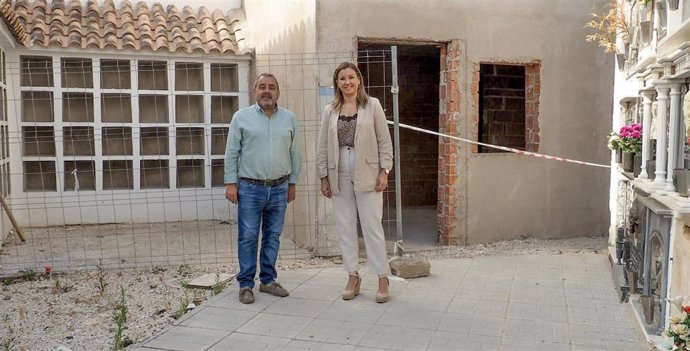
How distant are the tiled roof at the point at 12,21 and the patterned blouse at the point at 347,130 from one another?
4.01 m

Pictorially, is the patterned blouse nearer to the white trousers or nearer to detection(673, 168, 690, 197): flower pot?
the white trousers

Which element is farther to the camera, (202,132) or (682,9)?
(202,132)

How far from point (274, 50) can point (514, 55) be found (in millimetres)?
3053

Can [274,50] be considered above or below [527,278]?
above

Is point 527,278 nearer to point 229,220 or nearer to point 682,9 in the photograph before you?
point 682,9

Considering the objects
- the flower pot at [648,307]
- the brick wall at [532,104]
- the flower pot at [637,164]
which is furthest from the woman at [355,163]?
the brick wall at [532,104]

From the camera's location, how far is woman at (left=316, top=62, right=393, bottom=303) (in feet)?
15.5

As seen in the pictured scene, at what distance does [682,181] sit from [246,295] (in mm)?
3162

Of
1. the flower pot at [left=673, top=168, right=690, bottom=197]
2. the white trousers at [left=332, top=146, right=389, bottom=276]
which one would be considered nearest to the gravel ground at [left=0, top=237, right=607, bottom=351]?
the white trousers at [left=332, top=146, right=389, bottom=276]

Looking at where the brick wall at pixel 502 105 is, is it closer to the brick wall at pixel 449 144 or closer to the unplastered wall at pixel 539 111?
the unplastered wall at pixel 539 111

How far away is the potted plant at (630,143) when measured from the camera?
5.27 meters

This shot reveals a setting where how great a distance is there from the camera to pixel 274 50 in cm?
805

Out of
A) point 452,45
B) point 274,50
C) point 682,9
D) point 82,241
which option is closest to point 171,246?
point 82,241

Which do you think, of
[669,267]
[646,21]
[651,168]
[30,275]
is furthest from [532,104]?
[30,275]
